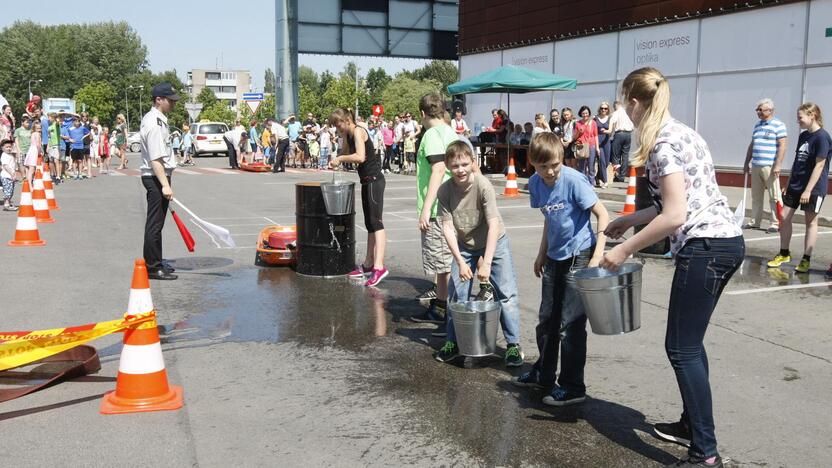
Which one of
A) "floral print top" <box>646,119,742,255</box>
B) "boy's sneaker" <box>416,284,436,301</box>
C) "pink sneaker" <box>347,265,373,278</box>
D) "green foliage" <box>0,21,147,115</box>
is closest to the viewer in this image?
"floral print top" <box>646,119,742,255</box>

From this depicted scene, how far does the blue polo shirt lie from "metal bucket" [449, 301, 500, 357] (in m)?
0.68

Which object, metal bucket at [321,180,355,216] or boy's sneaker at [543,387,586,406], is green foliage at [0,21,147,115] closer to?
metal bucket at [321,180,355,216]

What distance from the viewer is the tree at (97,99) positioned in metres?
98.2

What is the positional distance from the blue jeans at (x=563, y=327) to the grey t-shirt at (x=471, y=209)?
72 cm

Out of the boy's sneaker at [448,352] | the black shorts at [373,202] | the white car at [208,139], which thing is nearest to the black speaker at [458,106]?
the black shorts at [373,202]

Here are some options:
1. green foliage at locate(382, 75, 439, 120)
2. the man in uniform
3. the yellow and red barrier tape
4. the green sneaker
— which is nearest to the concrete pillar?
the man in uniform

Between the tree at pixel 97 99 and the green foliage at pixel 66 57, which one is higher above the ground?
the green foliage at pixel 66 57

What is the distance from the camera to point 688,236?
367 centimetres

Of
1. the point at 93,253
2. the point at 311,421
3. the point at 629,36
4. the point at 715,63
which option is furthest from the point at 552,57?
the point at 311,421

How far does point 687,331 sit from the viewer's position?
3715mm

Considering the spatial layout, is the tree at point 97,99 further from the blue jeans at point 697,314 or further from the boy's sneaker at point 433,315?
the blue jeans at point 697,314

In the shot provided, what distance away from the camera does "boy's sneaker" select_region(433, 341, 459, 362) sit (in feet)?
18.1

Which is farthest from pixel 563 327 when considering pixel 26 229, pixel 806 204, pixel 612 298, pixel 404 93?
pixel 404 93

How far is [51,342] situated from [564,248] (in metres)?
3.12
